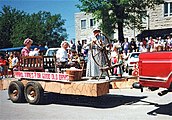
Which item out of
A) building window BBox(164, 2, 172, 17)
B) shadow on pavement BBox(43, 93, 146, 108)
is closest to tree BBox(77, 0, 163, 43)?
building window BBox(164, 2, 172, 17)

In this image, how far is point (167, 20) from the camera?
36781 millimetres

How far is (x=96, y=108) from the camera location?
808 centimetres

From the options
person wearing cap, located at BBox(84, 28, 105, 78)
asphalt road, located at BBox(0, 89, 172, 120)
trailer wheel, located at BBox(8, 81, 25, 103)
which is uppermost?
person wearing cap, located at BBox(84, 28, 105, 78)

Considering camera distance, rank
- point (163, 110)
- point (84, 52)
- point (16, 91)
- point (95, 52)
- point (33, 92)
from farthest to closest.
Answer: point (84, 52) → point (16, 91) → point (95, 52) → point (33, 92) → point (163, 110)

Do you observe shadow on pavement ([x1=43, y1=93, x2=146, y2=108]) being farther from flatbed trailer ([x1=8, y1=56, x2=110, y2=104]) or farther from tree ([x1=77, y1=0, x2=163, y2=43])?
tree ([x1=77, y1=0, x2=163, y2=43])

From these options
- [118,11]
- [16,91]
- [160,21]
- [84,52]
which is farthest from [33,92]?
[160,21]

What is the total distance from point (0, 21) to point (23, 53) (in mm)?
58821

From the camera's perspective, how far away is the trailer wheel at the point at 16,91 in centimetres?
909

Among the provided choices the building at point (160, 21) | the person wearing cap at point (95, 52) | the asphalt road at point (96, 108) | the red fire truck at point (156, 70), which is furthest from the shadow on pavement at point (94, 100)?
the building at point (160, 21)

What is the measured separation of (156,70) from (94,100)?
2938 mm

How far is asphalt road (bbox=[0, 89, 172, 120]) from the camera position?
23.5 ft

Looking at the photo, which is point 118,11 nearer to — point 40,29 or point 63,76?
point 63,76

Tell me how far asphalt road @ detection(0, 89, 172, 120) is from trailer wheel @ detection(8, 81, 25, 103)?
18 cm

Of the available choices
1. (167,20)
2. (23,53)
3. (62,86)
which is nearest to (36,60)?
(23,53)
